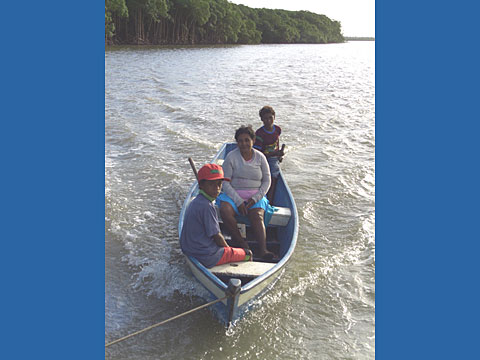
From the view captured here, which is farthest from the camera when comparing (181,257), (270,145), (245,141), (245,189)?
(270,145)

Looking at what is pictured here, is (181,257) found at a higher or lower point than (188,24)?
lower

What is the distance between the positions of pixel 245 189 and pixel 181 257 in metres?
1.33

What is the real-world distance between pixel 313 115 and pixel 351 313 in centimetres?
1104

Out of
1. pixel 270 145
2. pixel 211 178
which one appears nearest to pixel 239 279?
pixel 211 178

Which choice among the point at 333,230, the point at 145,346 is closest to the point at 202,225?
the point at 145,346

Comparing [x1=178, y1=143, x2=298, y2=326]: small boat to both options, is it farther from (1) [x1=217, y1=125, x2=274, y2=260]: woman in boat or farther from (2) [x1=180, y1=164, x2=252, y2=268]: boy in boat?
(1) [x1=217, y1=125, x2=274, y2=260]: woman in boat

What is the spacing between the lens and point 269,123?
6023 millimetres

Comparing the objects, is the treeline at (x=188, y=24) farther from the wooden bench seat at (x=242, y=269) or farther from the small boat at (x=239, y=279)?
the wooden bench seat at (x=242, y=269)

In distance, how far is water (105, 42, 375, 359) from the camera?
389 centimetres

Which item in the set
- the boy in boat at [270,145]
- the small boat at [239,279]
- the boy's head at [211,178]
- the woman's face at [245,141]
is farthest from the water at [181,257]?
the woman's face at [245,141]

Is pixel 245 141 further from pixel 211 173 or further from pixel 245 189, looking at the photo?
pixel 211 173

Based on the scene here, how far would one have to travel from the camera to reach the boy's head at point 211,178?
3695 mm

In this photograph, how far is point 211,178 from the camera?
3684 mm

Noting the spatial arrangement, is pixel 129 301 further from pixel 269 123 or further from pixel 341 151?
pixel 341 151
